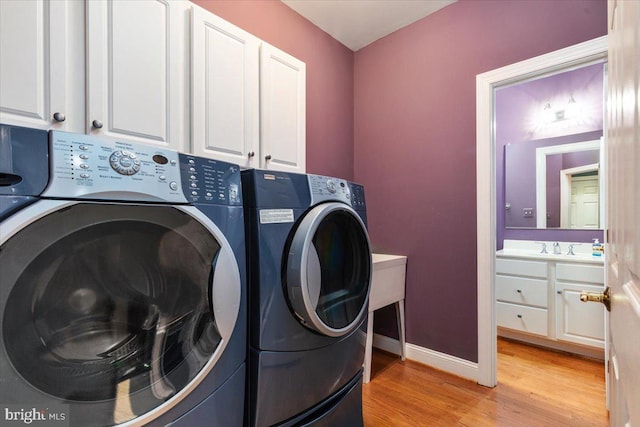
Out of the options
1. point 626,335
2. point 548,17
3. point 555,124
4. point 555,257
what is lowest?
point 555,257

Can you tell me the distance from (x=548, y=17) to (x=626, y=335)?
2010 millimetres

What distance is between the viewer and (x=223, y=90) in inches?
57.3

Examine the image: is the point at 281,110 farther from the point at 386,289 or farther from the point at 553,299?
the point at 553,299

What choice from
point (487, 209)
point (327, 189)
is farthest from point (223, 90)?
point (487, 209)

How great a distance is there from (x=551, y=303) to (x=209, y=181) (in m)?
2.90

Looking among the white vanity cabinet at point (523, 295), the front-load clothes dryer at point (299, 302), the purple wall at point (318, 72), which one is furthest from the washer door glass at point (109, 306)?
the white vanity cabinet at point (523, 295)

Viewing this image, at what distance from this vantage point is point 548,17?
1.74 meters

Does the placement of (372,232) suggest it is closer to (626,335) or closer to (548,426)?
(548,426)

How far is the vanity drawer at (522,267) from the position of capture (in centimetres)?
253

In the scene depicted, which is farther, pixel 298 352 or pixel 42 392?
pixel 298 352

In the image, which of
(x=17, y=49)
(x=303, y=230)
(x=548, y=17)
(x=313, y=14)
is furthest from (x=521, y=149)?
(x=17, y=49)

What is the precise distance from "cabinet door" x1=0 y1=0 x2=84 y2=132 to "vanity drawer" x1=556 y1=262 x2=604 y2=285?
3.25 m

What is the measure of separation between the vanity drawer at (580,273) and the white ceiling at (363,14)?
7.38 ft

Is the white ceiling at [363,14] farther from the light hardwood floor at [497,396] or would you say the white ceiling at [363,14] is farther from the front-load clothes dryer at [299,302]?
the light hardwood floor at [497,396]
